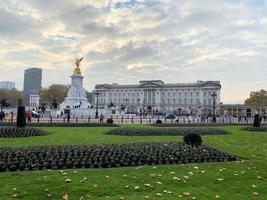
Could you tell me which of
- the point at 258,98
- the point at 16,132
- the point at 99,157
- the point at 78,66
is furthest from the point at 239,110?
the point at 99,157

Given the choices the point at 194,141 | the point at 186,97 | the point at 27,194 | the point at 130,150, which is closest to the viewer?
the point at 27,194

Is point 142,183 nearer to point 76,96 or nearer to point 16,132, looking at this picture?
point 16,132

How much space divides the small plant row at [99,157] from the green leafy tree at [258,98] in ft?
484

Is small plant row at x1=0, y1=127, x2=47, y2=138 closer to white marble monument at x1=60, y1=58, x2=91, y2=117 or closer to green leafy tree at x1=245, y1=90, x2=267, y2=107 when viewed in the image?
white marble monument at x1=60, y1=58, x2=91, y2=117

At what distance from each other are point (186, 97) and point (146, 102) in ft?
74.8

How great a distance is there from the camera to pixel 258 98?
15512 centimetres

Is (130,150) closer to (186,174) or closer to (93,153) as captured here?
(93,153)

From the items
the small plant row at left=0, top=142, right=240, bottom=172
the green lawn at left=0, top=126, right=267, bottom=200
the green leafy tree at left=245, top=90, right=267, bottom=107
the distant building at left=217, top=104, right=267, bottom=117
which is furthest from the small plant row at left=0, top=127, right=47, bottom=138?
the green leafy tree at left=245, top=90, right=267, bottom=107

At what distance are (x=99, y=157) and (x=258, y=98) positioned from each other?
15273cm

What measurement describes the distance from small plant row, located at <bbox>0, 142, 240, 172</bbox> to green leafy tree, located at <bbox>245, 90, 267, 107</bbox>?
147m

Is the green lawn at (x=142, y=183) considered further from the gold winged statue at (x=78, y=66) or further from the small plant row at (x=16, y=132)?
the gold winged statue at (x=78, y=66)

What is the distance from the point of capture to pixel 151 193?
31.3 ft

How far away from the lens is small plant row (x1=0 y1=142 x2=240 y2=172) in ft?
40.7

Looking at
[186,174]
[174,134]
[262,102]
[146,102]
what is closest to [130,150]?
[186,174]
